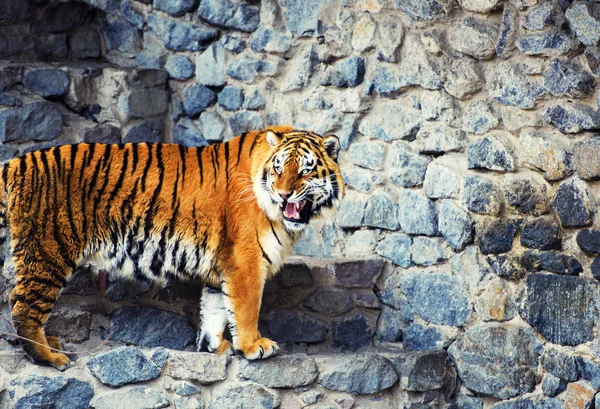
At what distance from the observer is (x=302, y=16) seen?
6797mm

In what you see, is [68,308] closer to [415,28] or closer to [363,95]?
[363,95]

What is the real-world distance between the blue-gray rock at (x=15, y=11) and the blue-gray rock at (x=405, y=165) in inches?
115

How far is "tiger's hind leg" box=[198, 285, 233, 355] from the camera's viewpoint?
5.89 metres

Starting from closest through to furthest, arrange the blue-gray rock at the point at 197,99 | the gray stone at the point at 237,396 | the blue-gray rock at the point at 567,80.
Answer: the blue-gray rock at the point at 567,80
the gray stone at the point at 237,396
the blue-gray rock at the point at 197,99

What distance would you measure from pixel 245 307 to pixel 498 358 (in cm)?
150

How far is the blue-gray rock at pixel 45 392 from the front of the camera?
536 centimetres

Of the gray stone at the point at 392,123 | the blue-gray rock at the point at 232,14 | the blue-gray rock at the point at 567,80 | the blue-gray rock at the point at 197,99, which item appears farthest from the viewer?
the blue-gray rock at the point at 197,99

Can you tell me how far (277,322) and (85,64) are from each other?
2.56 meters

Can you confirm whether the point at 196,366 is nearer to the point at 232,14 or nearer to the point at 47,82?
the point at 47,82

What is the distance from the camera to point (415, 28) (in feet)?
20.2

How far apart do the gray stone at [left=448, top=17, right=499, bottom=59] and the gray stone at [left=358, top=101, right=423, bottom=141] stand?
0.51 metres

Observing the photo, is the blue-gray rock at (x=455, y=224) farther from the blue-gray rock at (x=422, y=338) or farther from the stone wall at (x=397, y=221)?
the blue-gray rock at (x=422, y=338)

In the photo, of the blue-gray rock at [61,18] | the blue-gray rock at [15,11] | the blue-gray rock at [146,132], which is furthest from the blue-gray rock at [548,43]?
the blue-gray rock at [15,11]

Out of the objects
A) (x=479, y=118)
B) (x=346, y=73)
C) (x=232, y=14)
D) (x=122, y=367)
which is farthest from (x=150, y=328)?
(x=232, y=14)
